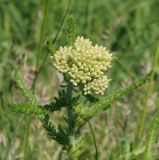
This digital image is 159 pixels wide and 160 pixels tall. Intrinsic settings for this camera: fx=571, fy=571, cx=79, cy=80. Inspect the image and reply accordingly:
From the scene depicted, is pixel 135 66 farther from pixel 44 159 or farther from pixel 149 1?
pixel 44 159

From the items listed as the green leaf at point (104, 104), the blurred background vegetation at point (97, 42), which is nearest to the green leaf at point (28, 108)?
the green leaf at point (104, 104)

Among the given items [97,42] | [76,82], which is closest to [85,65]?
[76,82]

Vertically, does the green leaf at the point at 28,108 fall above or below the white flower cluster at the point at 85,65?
below

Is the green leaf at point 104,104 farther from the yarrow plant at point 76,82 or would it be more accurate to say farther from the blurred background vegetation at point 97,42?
the blurred background vegetation at point 97,42

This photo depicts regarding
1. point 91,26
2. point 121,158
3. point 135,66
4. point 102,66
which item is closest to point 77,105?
point 102,66

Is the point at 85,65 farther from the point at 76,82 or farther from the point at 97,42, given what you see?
the point at 97,42

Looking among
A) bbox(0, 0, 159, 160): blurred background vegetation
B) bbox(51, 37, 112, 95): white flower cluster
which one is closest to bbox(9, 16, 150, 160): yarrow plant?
bbox(51, 37, 112, 95): white flower cluster

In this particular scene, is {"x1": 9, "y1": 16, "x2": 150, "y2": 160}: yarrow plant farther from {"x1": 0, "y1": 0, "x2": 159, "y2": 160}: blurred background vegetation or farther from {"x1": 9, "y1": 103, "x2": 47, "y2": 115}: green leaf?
{"x1": 0, "y1": 0, "x2": 159, "y2": 160}: blurred background vegetation
